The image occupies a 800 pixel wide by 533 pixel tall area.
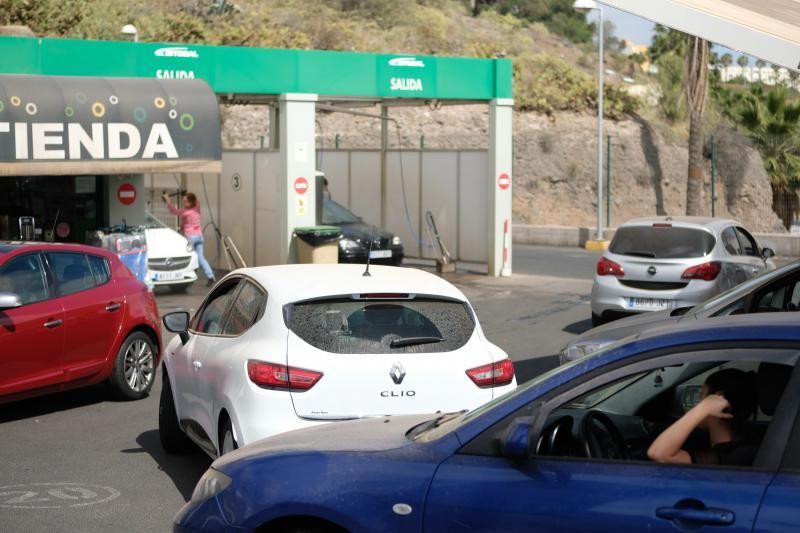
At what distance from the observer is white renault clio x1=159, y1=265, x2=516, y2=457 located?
23.3 feet

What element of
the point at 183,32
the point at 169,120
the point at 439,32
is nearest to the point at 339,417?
the point at 169,120

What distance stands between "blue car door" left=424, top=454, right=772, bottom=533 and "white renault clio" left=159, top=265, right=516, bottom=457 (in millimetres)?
2706

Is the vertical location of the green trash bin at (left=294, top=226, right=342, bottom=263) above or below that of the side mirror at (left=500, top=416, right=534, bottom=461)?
below

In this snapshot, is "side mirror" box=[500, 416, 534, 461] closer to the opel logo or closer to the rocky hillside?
the opel logo

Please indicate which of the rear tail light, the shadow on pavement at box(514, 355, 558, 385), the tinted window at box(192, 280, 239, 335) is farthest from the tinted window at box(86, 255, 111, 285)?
the rear tail light

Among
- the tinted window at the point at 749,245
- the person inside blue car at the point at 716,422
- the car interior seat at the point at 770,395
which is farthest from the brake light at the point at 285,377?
the tinted window at the point at 749,245

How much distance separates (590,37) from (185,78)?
60.7 m

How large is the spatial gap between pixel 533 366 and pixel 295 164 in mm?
9359

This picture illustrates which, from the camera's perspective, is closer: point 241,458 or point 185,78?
point 241,458

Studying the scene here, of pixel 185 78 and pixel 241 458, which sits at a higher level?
pixel 185 78

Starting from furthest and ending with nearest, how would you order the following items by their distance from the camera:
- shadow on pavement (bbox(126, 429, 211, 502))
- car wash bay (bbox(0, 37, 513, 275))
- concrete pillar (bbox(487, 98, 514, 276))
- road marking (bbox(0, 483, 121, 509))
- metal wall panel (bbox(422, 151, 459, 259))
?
metal wall panel (bbox(422, 151, 459, 259))
concrete pillar (bbox(487, 98, 514, 276))
car wash bay (bbox(0, 37, 513, 275))
shadow on pavement (bbox(126, 429, 211, 502))
road marking (bbox(0, 483, 121, 509))

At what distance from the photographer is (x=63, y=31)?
3397 centimetres

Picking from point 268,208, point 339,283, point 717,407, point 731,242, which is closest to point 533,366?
point 731,242

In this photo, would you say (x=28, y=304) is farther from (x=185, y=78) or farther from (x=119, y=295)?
(x=185, y=78)
